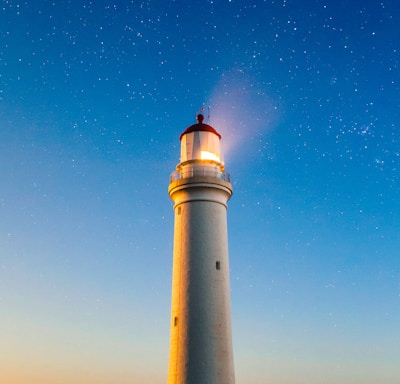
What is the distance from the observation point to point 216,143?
21.1 metres

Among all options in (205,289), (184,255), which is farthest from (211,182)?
(205,289)

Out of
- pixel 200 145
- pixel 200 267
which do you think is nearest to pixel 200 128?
pixel 200 145

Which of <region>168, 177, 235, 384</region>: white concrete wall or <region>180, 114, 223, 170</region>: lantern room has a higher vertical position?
<region>180, 114, 223, 170</region>: lantern room

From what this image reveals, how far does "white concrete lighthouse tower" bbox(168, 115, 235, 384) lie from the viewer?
17188mm

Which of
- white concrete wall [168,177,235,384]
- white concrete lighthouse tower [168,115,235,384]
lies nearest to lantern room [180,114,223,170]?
white concrete lighthouse tower [168,115,235,384]

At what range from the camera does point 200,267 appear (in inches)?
723

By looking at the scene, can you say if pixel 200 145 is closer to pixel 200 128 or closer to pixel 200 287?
pixel 200 128

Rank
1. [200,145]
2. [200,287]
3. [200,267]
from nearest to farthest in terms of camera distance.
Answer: [200,287], [200,267], [200,145]

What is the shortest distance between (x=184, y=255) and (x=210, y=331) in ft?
10.9

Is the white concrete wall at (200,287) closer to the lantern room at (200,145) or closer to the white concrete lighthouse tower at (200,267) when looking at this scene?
the white concrete lighthouse tower at (200,267)

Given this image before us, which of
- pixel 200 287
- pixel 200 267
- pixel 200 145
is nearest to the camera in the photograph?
pixel 200 287

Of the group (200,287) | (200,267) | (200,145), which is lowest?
(200,287)

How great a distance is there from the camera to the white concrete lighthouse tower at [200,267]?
56.4ft

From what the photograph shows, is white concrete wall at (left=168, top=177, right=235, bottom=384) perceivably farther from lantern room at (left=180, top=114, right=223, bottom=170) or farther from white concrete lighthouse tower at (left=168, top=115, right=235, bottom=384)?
lantern room at (left=180, top=114, right=223, bottom=170)
